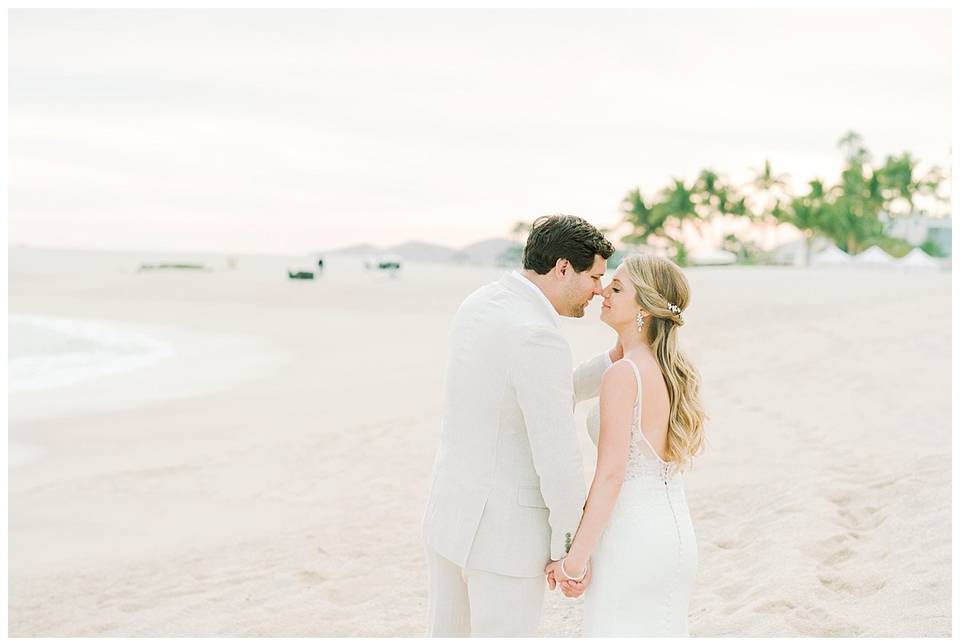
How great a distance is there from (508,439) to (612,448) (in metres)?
0.35

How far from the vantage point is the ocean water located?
17.5 meters

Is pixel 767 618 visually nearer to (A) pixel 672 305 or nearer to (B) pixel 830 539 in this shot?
(B) pixel 830 539

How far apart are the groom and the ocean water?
46.8 feet

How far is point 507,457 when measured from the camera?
3.28 meters

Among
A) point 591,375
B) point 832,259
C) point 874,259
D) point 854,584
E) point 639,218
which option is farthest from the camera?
point 639,218

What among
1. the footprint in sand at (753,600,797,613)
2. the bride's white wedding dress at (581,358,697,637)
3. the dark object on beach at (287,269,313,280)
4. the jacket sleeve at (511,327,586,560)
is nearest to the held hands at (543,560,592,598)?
the bride's white wedding dress at (581,358,697,637)

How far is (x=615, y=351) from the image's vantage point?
3812 millimetres

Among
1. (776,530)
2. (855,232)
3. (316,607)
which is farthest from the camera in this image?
(855,232)

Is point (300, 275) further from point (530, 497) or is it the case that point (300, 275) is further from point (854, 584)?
point (530, 497)

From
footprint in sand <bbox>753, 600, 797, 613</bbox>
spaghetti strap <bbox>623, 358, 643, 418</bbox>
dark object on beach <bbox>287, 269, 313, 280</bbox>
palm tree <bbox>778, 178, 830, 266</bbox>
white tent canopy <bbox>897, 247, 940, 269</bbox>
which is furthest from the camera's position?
palm tree <bbox>778, 178, 830, 266</bbox>

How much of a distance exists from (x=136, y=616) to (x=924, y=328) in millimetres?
13715

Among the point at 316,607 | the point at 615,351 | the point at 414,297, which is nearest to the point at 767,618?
the point at 615,351

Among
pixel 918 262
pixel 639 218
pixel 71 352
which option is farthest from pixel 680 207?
pixel 71 352

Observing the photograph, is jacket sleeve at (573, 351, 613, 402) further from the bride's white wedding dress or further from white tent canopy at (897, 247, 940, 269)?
white tent canopy at (897, 247, 940, 269)
